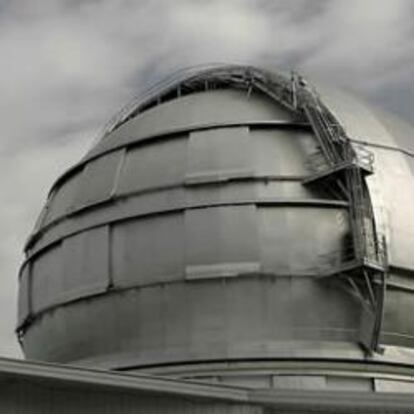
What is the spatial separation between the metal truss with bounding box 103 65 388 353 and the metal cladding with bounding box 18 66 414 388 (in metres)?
0.04

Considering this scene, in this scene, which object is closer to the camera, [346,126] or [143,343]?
[143,343]

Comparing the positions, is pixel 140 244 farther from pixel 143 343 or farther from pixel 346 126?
pixel 346 126

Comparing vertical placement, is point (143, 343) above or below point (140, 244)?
below

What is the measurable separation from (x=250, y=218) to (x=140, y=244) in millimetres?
2576

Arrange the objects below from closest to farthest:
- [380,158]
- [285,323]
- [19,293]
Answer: [285,323] → [380,158] → [19,293]

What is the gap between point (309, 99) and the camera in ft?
86.9

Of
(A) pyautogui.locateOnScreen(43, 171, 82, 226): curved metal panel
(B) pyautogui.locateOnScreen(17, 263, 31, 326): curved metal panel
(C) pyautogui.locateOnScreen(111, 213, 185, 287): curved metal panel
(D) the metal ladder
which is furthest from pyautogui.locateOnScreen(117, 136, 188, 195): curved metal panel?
(B) pyautogui.locateOnScreen(17, 263, 31, 326): curved metal panel

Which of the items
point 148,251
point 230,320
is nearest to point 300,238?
point 230,320

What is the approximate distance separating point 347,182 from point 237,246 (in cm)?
293

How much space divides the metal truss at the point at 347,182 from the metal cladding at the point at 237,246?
35mm

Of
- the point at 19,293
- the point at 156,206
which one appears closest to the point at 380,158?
the point at 156,206

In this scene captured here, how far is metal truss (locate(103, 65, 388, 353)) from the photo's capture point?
2395 centimetres

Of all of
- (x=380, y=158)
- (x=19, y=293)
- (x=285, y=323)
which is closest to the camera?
(x=285, y=323)

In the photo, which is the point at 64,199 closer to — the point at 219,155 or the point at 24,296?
the point at 24,296
